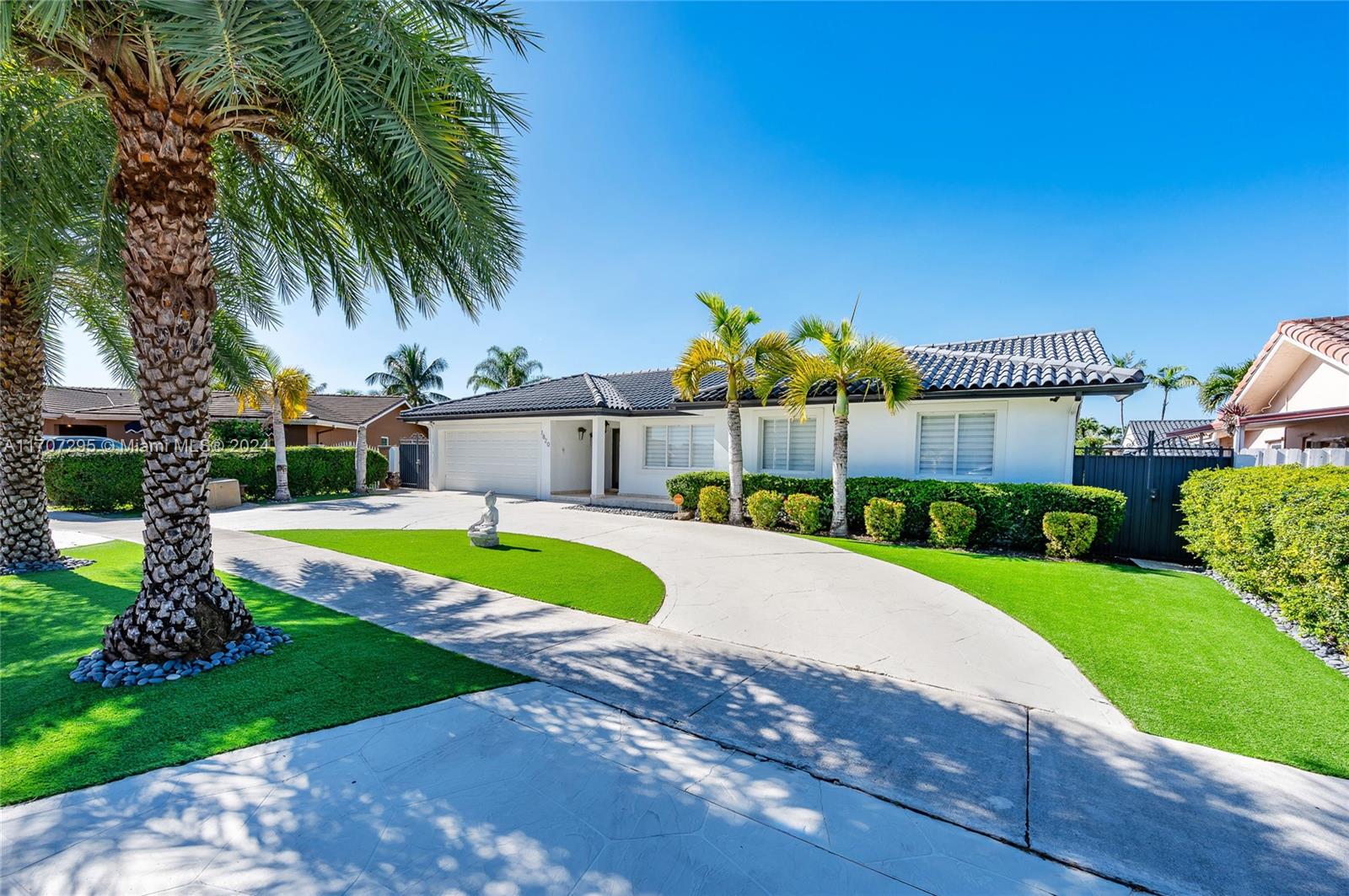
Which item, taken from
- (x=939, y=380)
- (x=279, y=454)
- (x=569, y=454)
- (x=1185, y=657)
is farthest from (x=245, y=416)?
(x=1185, y=657)

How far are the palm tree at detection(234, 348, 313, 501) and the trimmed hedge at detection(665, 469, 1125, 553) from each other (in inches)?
670

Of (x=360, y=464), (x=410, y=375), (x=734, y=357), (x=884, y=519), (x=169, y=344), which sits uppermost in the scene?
(x=410, y=375)

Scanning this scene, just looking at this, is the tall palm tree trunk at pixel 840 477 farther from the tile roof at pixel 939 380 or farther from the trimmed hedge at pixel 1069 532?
the trimmed hedge at pixel 1069 532

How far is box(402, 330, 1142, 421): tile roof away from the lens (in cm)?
1181

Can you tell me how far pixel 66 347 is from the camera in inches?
404

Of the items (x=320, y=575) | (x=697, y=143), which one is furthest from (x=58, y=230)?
(x=697, y=143)

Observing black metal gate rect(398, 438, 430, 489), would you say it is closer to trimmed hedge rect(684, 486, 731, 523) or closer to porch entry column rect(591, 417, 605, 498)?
porch entry column rect(591, 417, 605, 498)

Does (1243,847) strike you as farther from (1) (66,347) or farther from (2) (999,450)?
(1) (66,347)

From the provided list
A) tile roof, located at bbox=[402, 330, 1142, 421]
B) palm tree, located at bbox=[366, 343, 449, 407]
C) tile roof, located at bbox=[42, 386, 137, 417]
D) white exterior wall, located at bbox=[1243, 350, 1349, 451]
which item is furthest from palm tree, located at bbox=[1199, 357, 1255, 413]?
tile roof, located at bbox=[42, 386, 137, 417]

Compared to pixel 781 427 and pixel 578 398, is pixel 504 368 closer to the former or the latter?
pixel 578 398

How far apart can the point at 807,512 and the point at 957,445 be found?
419 cm

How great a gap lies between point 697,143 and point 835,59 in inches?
131

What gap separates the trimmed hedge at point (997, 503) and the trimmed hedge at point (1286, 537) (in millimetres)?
1336

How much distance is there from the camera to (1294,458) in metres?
9.77
